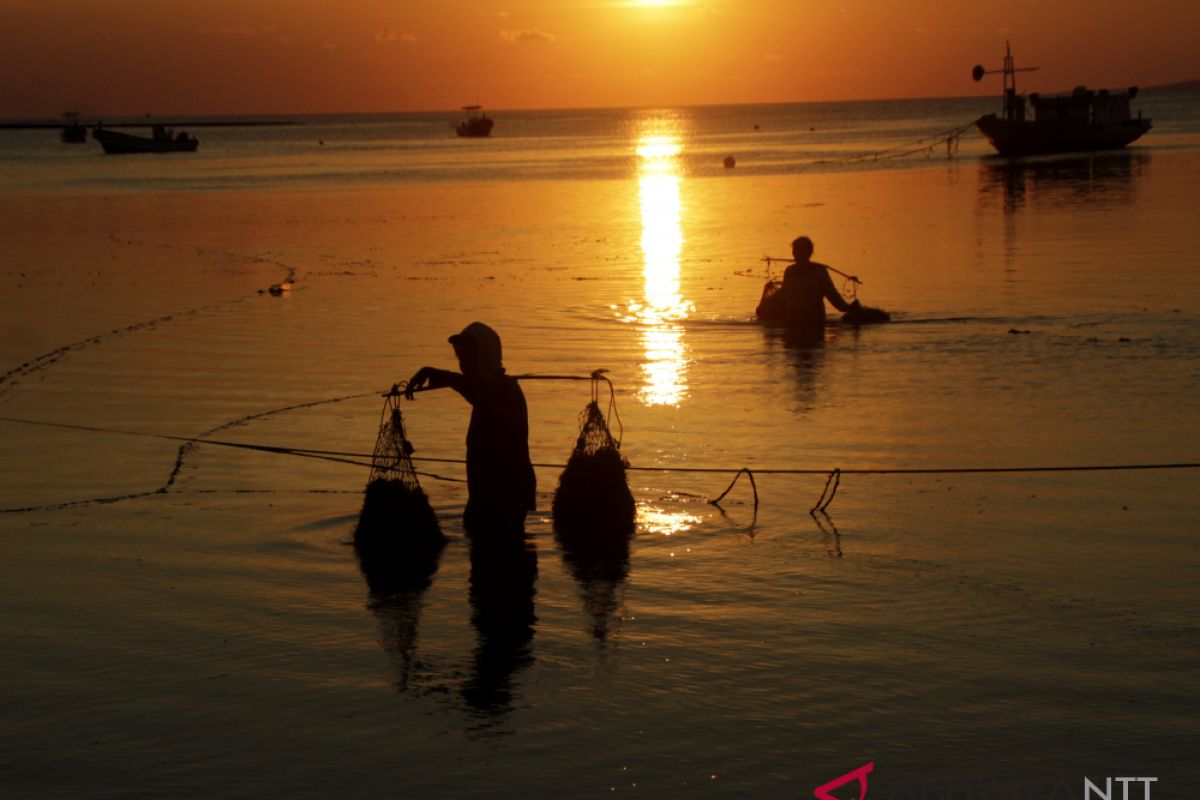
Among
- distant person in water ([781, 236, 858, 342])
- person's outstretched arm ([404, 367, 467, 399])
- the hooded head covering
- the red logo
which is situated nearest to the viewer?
the red logo

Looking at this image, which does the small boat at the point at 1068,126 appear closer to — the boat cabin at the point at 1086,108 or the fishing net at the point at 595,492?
the boat cabin at the point at 1086,108

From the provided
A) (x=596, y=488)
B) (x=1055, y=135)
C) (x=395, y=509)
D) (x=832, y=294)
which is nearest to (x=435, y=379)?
(x=395, y=509)

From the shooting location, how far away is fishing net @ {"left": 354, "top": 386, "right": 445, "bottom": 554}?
8344 millimetres

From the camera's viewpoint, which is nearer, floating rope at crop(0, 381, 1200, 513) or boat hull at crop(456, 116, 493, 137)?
floating rope at crop(0, 381, 1200, 513)

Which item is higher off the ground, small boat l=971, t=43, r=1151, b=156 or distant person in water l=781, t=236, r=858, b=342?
small boat l=971, t=43, r=1151, b=156

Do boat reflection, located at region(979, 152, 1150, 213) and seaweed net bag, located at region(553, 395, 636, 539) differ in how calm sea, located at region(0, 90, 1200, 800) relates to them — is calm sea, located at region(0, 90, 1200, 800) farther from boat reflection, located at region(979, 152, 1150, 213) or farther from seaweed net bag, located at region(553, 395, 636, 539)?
boat reflection, located at region(979, 152, 1150, 213)

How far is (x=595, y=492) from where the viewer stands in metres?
8.63

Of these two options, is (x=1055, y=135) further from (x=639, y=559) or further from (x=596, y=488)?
(x=639, y=559)

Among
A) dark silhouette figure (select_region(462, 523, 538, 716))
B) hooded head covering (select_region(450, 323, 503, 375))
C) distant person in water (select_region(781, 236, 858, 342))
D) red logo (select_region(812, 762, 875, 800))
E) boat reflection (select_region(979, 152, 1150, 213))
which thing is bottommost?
red logo (select_region(812, 762, 875, 800))

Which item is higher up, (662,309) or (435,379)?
(662,309)

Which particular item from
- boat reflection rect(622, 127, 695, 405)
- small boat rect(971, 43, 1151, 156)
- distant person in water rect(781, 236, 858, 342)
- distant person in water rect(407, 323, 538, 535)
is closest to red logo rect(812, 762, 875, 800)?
distant person in water rect(407, 323, 538, 535)

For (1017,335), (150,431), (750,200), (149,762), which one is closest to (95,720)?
(149,762)

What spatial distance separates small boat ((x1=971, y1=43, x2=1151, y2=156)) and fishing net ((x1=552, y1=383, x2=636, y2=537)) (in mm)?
62799

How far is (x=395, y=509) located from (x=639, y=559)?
143 cm
